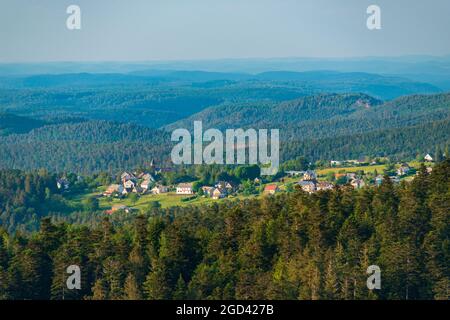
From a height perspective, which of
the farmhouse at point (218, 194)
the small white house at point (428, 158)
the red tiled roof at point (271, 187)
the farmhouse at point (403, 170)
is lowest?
the farmhouse at point (218, 194)

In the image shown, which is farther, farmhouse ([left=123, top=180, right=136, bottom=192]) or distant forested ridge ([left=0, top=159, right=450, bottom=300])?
farmhouse ([left=123, top=180, right=136, bottom=192])

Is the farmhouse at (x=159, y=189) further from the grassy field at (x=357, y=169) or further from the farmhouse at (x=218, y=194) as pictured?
the grassy field at (x=357, y=169)

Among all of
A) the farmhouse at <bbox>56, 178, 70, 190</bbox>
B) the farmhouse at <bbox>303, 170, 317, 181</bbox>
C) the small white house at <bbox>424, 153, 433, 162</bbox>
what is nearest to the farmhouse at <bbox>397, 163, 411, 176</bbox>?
the farmhouse at <bbox>303, 170, 317, 181</bbox>

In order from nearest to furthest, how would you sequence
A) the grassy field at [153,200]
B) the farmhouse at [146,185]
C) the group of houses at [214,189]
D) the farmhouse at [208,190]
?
1. the grassy field at [153,200]
2. the group of houses at [214,189]
3. the farmhouse at [208,190]
4. the farmhouse at [146,185]

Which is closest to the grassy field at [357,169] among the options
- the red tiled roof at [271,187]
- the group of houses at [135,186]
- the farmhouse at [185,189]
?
the red tiled roof at [271,187]

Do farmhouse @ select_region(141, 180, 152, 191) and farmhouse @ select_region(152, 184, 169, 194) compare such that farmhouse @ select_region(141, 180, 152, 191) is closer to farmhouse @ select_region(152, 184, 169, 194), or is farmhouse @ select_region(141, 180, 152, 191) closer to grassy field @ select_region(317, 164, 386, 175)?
farmhouse @ select_region(152, 184, 169, 194)

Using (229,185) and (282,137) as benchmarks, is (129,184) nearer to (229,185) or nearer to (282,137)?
(229,185)
